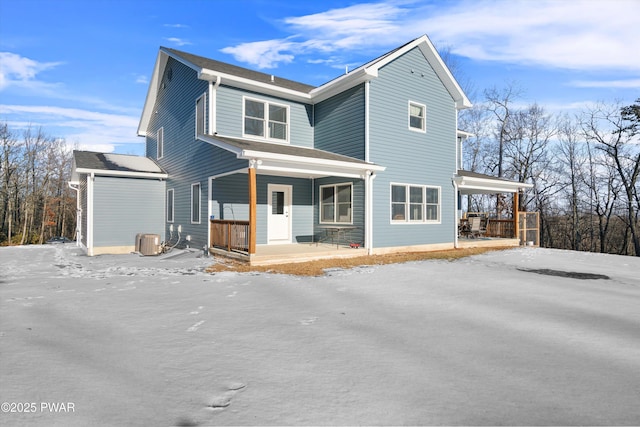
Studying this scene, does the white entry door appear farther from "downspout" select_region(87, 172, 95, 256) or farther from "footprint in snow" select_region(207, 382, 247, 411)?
"footprint in snow" select_region(207, 382, 247, 411)

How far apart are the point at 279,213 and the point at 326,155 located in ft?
9.13

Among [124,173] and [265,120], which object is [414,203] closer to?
[265,120]

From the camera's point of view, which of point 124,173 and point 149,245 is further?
point 124,173

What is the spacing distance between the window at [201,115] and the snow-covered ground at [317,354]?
6.83 m

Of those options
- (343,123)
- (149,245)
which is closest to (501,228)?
(343,123)

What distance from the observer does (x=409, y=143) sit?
13.2 metres

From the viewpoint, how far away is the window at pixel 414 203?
1281cm

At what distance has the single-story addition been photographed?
13.3 metres

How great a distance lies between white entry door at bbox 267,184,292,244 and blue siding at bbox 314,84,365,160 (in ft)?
7.71

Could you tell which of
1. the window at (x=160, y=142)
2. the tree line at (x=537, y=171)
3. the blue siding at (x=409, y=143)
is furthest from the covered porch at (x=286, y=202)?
the tree line at (x=537, y=171)

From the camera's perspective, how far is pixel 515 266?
10141mm

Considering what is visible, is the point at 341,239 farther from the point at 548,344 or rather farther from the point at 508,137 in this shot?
the point at 508,137

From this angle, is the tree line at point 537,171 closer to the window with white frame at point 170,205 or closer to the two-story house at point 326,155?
the two-story house at point 326,155

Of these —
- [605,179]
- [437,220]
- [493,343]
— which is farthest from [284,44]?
[605,179]
